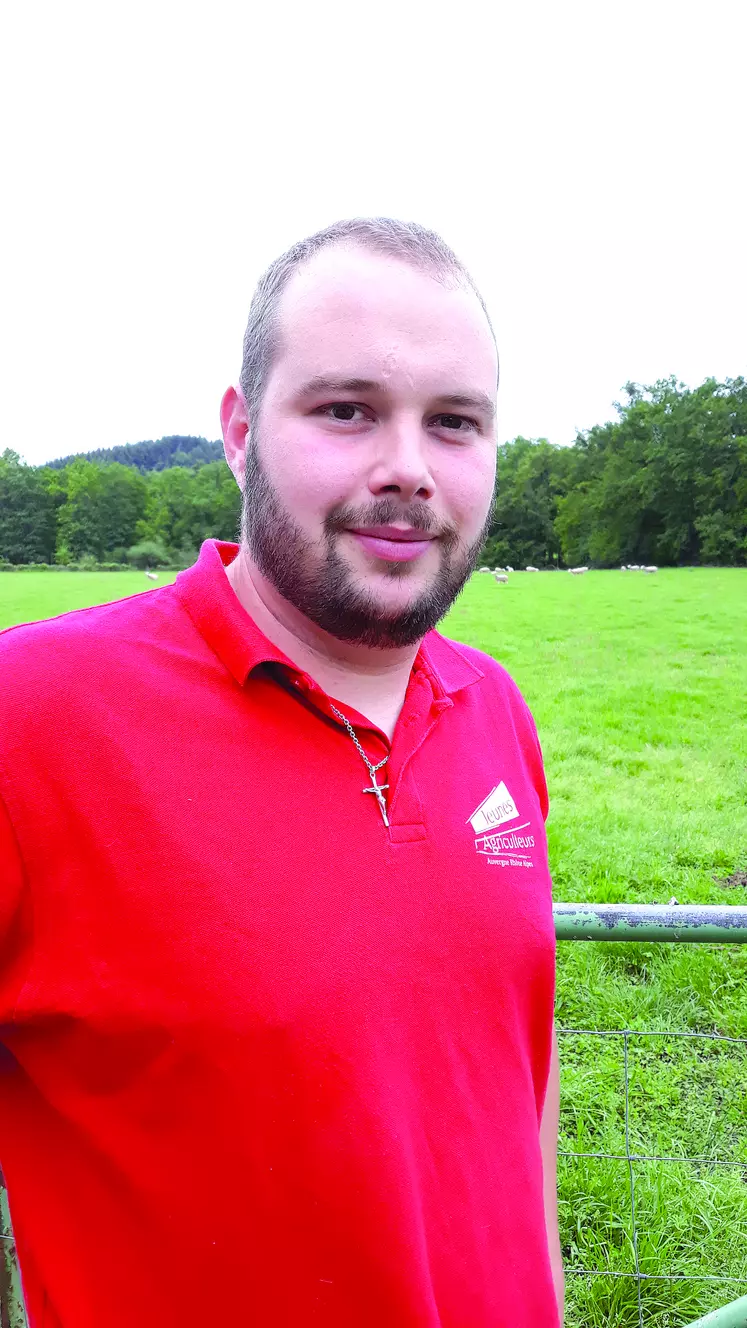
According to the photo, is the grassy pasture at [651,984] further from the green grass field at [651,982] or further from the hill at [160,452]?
the hill at [160,452]

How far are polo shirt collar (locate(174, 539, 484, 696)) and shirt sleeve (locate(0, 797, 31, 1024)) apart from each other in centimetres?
40

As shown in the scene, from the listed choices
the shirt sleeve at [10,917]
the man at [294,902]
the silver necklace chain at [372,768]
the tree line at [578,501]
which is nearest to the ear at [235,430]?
the man at [294,902]

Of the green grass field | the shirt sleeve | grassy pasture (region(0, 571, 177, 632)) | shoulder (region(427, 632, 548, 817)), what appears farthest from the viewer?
grassy pasture (region(0, 571, 177, 632))

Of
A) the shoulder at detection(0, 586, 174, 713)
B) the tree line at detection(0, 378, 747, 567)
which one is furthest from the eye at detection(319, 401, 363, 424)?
the tree line at detection(0, 378, 747, 567)

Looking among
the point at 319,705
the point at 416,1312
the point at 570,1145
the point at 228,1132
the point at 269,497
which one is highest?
the point at 269,497

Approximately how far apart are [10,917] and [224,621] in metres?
0.53

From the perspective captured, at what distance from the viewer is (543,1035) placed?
5.14 feet

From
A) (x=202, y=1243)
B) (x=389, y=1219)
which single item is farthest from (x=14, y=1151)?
(x=389, y=1219)

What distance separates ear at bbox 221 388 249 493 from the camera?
151 centimetres

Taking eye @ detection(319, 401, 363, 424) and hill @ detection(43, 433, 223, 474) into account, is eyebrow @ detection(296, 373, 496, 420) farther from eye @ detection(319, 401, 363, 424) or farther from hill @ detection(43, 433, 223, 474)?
hill @ detection(43, 433, 223, 474)

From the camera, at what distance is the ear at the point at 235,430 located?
4.95 feet

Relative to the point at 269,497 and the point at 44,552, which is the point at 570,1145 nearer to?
the point at 269,497

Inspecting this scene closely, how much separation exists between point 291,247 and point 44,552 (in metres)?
61.5

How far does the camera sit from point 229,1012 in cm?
115
